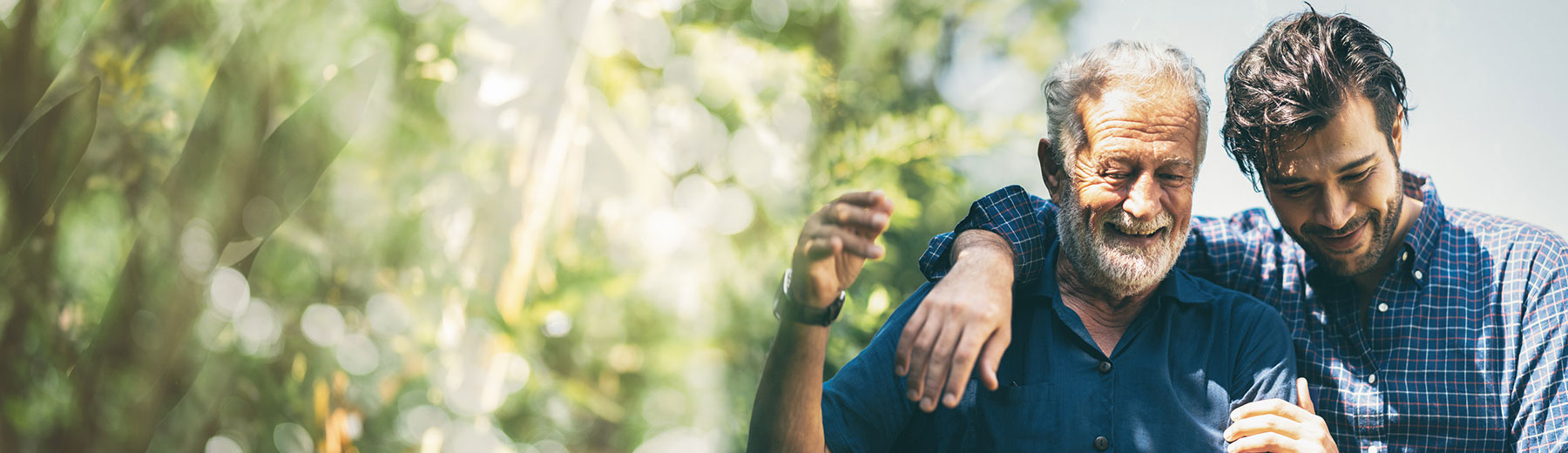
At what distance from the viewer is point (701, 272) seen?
2240mm

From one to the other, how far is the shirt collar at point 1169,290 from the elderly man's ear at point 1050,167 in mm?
115

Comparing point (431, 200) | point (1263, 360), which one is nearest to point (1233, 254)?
point (1263, 360)

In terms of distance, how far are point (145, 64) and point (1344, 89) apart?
2909mm

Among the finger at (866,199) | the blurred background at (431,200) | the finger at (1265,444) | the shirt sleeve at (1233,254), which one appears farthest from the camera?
the blurred background at (431,200)

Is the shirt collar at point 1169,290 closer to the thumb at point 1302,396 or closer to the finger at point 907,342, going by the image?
the thumb at point 1302,396

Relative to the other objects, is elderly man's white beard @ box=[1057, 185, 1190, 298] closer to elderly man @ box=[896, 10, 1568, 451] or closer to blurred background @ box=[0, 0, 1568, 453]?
elderly man @ box=[896, 10, 1568, 451]

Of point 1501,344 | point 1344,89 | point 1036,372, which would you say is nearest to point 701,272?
point 1036,372

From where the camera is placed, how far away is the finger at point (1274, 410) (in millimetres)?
1050

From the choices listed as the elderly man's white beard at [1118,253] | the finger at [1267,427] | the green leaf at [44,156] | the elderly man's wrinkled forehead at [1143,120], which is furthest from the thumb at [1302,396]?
the green leaf at [44,156]

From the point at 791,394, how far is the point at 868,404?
223 millimetres

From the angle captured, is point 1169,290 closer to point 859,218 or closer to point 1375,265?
point 1375,265

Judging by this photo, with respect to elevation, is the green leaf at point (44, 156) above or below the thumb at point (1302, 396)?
below

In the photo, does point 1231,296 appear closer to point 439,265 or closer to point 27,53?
point 439,265

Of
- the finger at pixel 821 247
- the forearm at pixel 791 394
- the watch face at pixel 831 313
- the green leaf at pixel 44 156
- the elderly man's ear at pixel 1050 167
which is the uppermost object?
the finger at pixel 821 247
